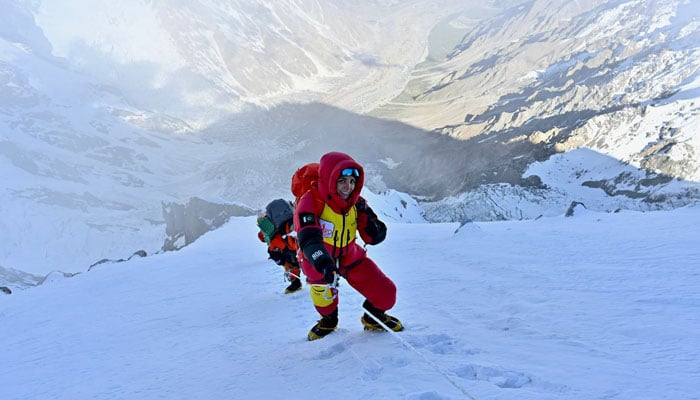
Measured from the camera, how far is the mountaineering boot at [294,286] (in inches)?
285

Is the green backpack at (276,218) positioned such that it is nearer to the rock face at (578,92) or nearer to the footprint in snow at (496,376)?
the footprint in snow at (496,376)

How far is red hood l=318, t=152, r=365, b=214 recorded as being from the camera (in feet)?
14.0

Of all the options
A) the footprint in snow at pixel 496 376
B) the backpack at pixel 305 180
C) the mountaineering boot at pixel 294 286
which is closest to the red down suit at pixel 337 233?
the backpack at pixel 305 180

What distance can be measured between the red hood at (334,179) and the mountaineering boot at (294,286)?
10.1 ft

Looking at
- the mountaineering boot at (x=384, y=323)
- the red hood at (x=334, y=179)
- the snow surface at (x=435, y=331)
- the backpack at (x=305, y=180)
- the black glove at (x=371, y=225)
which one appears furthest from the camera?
the black glove at (x=371, y=225)

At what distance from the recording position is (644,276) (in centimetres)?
534

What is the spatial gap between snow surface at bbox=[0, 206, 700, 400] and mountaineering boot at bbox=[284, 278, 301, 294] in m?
0.24

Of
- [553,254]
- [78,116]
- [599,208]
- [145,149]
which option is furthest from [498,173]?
[78,116]

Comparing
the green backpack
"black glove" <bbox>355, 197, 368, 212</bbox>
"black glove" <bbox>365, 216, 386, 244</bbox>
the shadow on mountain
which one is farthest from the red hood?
the shadow on mountain

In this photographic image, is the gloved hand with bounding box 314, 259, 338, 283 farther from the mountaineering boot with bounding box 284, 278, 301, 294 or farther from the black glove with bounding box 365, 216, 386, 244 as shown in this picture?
Answer: the mountaineering boot with bounding box 284, 278, 301, 294

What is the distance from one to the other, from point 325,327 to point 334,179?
1583 millimetres

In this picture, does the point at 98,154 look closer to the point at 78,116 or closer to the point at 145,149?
the point at 145,149

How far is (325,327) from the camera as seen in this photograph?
4750 mm

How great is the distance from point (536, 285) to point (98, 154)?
14501 centimetres
